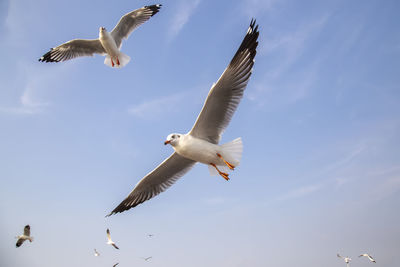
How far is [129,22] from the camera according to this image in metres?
11.7

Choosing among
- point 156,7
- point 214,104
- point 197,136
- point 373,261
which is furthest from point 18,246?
point 373,261

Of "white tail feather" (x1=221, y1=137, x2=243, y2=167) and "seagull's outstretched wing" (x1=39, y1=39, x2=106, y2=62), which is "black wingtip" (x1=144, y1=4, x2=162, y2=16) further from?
"white tail feather" (x1=221, y1=137, x2=243, y2=167)

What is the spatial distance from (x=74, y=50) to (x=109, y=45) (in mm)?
1429

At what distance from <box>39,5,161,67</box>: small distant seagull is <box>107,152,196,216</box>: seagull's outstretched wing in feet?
16.6

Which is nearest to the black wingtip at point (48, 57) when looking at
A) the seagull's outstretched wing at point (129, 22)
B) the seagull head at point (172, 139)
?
the seagull's outstretched wing at point (129, 22)

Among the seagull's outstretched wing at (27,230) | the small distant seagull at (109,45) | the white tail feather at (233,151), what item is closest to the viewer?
the white tail feather at (233,151)

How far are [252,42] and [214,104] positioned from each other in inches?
42.6

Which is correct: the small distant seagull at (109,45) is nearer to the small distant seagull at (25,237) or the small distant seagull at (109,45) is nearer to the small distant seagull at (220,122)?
the small distant seagull at (25,237)

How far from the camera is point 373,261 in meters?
13.6

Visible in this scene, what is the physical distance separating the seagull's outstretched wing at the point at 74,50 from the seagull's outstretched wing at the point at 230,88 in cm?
648

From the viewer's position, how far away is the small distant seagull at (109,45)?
10.9 metres

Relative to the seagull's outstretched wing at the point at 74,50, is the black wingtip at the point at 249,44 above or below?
below

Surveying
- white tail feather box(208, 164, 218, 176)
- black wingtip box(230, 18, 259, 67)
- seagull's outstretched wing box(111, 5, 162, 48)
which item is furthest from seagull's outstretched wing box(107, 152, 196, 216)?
seagull's outstretched wing box(111, 5, 162, 48)

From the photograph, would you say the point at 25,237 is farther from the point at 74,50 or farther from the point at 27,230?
the point at 74,50
